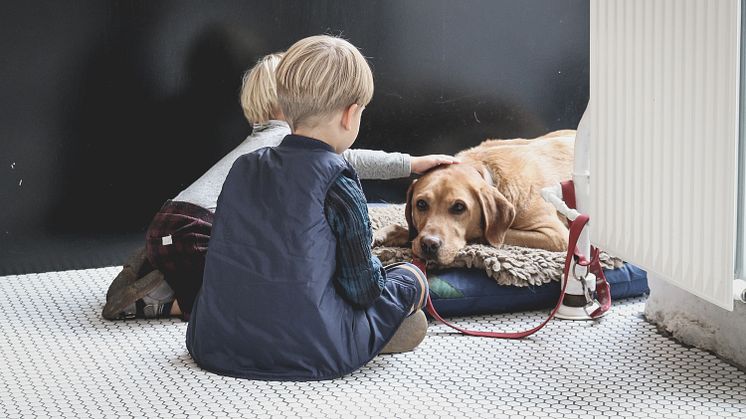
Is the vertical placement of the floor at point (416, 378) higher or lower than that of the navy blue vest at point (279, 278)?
lower

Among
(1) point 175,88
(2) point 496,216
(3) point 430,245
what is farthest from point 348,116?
(1) point 175,88

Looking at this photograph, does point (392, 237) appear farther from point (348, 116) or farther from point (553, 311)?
point (348, 116)

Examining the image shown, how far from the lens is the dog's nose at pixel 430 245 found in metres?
2.85

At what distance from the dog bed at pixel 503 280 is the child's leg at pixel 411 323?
0.30 m

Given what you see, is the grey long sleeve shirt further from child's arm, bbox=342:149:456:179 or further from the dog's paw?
the dog's paw

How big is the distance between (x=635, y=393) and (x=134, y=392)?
110 cm

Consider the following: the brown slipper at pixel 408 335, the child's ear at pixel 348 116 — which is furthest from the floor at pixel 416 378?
the child's ear at pixel 348 116

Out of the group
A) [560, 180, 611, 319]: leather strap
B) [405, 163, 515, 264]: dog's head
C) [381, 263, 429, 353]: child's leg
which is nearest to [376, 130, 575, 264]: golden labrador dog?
[405, 163, 515, 264]: dog's head

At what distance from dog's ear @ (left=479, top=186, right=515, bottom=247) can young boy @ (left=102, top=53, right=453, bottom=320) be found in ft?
2.15

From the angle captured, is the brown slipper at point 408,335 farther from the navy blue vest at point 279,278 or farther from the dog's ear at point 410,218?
the dog's ear at point 410,218

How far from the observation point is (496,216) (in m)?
3.03

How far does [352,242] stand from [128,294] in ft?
2.95

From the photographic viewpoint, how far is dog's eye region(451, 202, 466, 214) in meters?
2.97

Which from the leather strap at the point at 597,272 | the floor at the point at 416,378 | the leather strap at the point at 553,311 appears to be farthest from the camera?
the leather strap at the point at 597,272
